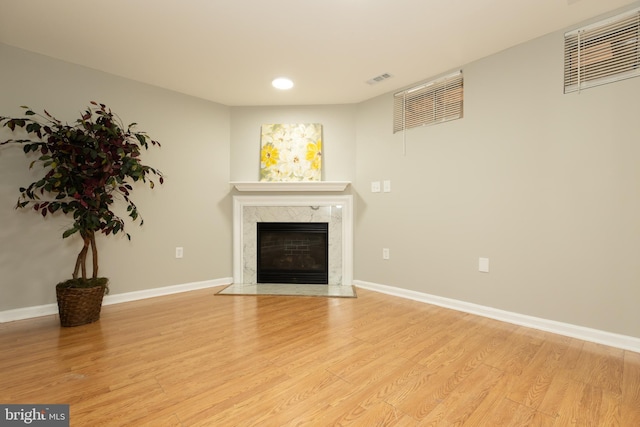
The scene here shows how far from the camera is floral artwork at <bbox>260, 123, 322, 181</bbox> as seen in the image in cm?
379

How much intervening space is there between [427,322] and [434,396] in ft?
3.55

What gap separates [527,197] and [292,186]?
2.41 metres

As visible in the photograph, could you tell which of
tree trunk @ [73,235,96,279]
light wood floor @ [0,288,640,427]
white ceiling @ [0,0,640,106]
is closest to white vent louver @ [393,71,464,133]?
white ceiling @ [0,0,640,106]

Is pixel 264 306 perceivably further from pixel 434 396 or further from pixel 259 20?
pixel 259 20

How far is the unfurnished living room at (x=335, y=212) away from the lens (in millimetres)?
1610

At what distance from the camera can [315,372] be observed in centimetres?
173

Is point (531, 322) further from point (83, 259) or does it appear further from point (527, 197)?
point (83, 259)

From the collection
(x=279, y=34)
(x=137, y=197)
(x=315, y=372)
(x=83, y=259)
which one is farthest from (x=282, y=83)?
(x=315, y=372)

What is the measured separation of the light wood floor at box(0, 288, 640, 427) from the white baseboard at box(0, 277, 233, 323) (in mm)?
96

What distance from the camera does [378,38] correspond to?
7.86 feet

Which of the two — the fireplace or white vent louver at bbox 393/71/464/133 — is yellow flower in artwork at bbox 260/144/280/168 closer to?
the fireplace

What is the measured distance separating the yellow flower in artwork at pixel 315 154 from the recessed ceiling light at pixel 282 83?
0.77m
